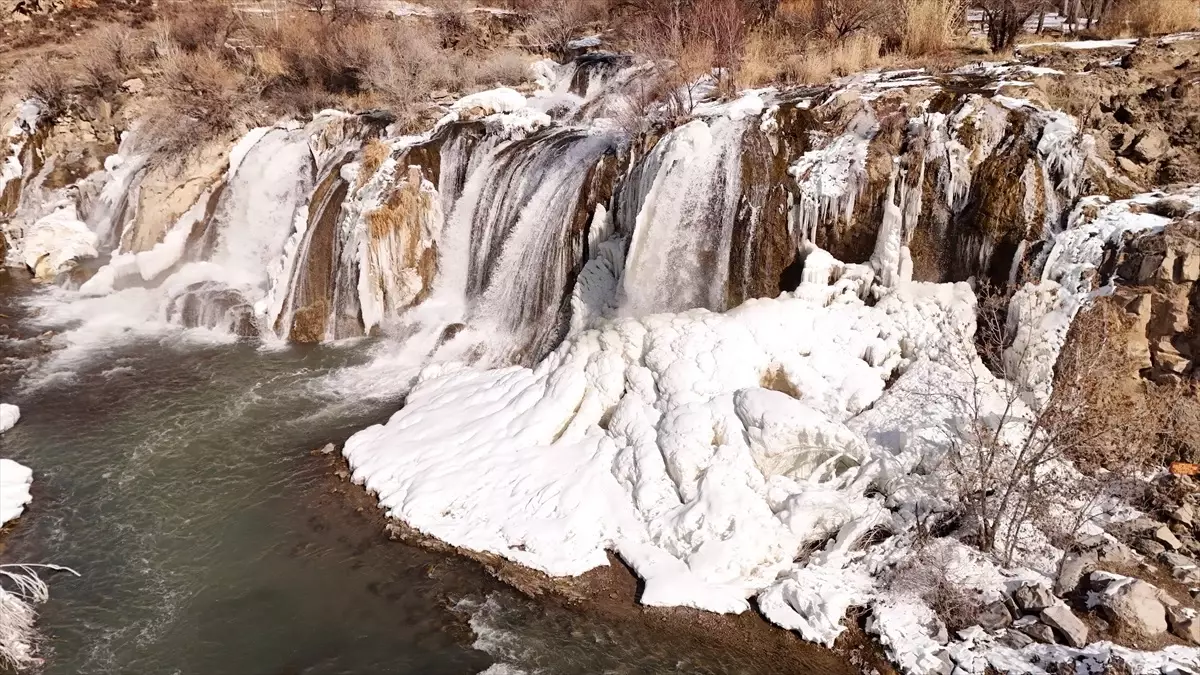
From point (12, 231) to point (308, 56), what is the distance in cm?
814

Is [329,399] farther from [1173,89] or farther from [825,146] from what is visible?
[1173,89]

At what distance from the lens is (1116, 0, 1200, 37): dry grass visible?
40.6ft

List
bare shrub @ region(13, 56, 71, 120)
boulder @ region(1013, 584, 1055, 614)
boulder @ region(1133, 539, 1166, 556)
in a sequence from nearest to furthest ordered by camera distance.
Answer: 1. boulder @ region(1013, 584, 1055, 614)
2. boulder @ region(1133, 539, 1166, 556)
3. bare shrub @ region(13, 56, 71, 120)

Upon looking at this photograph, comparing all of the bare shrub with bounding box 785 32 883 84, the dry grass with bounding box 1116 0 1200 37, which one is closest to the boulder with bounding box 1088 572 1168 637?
the bare shrub with bounding box 785 32 883 84

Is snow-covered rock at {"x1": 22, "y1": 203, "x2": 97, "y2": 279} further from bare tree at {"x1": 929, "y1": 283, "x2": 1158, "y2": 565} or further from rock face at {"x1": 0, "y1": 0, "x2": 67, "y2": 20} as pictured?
bare tree at {"x1": 929, "y1": 283, "x2": 1158, "y2": 565}

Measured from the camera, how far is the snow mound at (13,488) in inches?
341

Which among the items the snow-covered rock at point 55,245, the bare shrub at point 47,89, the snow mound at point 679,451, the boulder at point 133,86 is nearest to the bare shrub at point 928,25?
the snow mound at point 679,451

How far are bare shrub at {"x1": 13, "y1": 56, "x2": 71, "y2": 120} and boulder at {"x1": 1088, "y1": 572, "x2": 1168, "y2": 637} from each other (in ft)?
→ 77.8

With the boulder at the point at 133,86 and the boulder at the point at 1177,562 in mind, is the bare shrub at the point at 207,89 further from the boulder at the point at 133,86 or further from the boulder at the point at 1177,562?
the boulder at the point at 1177,562

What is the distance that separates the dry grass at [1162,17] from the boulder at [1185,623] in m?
10.7

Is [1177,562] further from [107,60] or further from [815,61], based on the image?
[107,60]

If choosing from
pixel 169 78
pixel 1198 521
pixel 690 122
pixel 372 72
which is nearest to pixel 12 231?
pixel 169 78

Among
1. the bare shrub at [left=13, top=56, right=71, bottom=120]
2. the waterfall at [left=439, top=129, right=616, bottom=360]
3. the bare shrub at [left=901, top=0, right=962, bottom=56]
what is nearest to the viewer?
the waterfall at [left=439, top=129, right=616, bottom=360]

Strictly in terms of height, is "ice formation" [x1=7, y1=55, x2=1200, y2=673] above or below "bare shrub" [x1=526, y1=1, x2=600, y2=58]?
below
